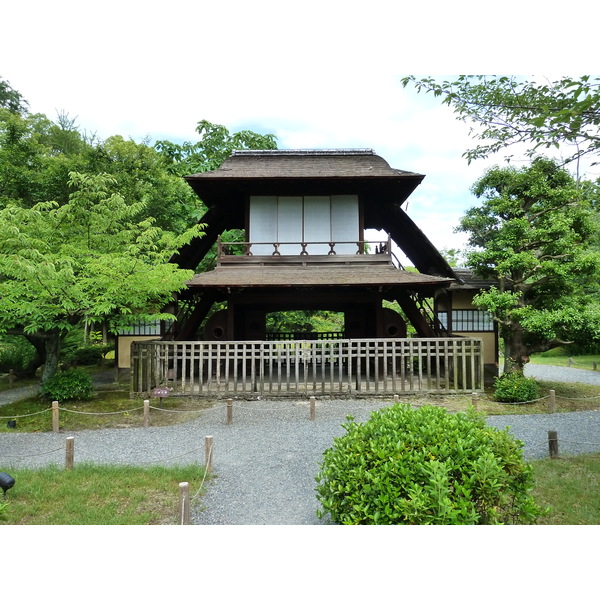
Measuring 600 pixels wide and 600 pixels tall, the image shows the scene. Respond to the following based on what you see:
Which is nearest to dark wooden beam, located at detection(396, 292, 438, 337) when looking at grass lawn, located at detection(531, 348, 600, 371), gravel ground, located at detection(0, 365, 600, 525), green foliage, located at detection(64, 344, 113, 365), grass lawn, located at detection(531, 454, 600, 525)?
gravel ground, located at detection(0, 365, 600, 525)

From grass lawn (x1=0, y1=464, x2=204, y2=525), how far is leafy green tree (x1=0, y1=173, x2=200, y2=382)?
341 cm

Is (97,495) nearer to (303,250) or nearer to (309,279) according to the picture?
(309,279)

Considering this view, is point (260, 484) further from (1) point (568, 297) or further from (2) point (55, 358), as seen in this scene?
(1) point (568, 297)

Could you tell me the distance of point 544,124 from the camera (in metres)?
3.40

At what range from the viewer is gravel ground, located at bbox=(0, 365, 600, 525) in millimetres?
3926

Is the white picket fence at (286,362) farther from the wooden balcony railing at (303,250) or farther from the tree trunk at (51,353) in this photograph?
the wooden balcony railing at (303,250)

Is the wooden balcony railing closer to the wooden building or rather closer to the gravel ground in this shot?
the wooden building

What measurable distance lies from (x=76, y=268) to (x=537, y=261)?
1110 cm

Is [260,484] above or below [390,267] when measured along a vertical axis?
below

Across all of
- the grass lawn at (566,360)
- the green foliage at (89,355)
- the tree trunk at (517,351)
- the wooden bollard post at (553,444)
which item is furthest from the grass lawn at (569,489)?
the green foliage at (89,355)

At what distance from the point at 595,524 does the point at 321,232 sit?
28.1ft

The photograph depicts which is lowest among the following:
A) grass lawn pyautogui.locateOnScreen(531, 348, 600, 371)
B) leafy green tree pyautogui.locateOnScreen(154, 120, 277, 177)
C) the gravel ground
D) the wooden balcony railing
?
grass lawn pyautogui.locateOnScreen(531, 348, 600, 371)

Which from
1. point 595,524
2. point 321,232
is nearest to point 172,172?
point 321,232

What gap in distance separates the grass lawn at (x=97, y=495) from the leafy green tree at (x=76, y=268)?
341 centimetres
